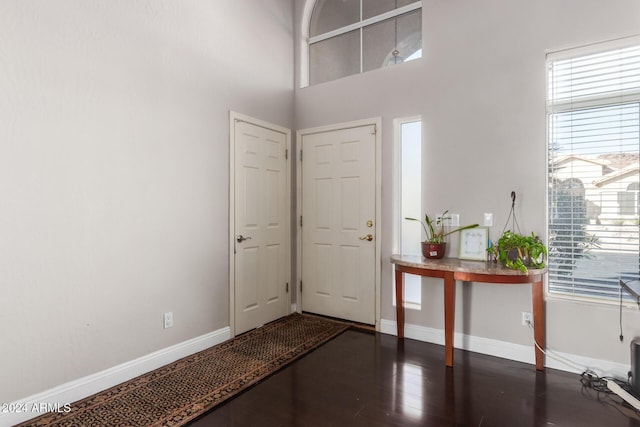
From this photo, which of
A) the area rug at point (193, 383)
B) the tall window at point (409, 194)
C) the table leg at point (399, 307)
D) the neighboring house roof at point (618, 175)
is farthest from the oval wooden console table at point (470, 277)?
the area rug at point (193, 383)

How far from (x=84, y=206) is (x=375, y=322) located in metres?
2.67

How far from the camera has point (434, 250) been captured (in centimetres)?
304

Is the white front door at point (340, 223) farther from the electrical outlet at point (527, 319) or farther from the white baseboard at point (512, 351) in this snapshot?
the electrical outlet at point (527, 319)

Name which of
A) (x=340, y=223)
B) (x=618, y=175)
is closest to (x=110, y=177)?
(x=340, y=223)

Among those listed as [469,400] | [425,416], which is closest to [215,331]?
[425,416]

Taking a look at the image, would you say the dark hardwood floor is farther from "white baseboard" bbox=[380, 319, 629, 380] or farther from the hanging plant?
the hanging plant

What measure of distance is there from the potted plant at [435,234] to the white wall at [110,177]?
1.80 meters

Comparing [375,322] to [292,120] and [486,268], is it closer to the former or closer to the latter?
[486,268]

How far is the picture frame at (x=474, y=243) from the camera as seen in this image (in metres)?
2.98

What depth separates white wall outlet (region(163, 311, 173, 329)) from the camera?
279 cm

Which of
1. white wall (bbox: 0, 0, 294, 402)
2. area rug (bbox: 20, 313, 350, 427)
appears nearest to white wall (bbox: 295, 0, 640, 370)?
area rug (bbox: 20, 313, 350, 427)

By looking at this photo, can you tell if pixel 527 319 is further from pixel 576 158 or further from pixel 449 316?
pixel 576 158

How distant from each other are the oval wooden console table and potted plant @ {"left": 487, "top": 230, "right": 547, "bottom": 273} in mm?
54

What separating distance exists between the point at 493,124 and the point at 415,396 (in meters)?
2.17
